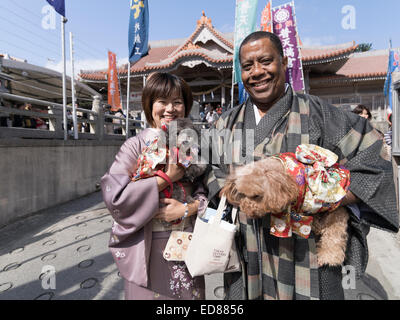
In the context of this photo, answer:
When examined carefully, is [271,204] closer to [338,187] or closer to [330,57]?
[338,187]

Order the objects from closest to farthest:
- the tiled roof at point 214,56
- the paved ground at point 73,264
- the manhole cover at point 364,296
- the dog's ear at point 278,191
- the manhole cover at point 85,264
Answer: the dog's ear at point 278,191 → the manhole cover at point 364,296 → the paved ground at point 73,264 → the manhole cover at point 85,264 → the tiled roof at point 214,56

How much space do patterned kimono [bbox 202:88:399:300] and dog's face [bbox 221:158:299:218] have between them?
9.8 inches

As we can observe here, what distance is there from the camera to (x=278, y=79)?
1366mm

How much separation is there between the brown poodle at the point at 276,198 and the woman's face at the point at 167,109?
0.66 meters

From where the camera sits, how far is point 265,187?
1.02 m

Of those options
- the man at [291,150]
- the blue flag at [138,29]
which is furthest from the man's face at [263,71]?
the blue flag at [138,29]

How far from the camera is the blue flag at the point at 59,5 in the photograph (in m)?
5.31

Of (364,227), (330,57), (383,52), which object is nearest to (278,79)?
(364,227)

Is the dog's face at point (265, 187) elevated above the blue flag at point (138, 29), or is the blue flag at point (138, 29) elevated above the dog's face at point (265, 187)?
the blue flag at point (138, 29)

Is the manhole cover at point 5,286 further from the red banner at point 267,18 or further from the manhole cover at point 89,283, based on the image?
the red banner at point 267,18

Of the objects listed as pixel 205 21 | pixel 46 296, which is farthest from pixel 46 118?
pixel 205 21

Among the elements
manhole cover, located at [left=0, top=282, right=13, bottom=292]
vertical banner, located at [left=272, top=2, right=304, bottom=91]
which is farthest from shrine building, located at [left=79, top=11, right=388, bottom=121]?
manhole cover, located at [left=0, top=282, right=13, bottom=292]

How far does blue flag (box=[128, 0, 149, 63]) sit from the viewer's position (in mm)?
7107
